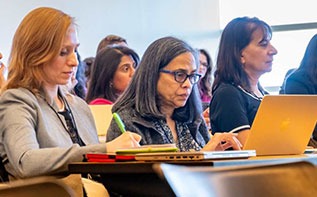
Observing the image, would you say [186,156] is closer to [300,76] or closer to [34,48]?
[34,48]

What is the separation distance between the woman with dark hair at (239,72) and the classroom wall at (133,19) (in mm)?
2227

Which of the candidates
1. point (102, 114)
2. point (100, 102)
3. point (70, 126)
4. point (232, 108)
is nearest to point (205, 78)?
point (100, 102)

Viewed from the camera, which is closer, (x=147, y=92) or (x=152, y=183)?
(x=152, y=183)

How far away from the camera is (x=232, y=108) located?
2.48 m

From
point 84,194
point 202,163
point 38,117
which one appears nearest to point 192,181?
point 202,163

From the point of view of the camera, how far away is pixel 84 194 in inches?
63.6

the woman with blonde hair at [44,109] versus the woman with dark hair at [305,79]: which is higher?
the woman with blonde hair at [44,109]

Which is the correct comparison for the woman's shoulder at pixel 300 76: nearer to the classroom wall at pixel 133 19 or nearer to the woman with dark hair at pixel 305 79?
the woman with dark hair at pixel 305 79

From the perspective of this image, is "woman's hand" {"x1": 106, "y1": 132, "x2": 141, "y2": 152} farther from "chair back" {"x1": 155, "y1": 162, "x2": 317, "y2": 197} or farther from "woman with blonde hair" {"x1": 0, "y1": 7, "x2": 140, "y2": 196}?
"chair back" {"x1": 155, "y1": 162, "x2": 317, "y2": 197}

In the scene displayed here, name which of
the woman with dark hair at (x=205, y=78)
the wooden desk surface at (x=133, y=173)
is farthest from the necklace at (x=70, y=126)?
the woman with dark hair at (x=205, y=78)

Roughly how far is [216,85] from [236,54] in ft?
0.56

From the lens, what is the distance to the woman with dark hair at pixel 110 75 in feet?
11.0

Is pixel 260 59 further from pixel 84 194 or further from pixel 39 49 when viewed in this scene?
pixel 84 194

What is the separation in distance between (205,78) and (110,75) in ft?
3.71
